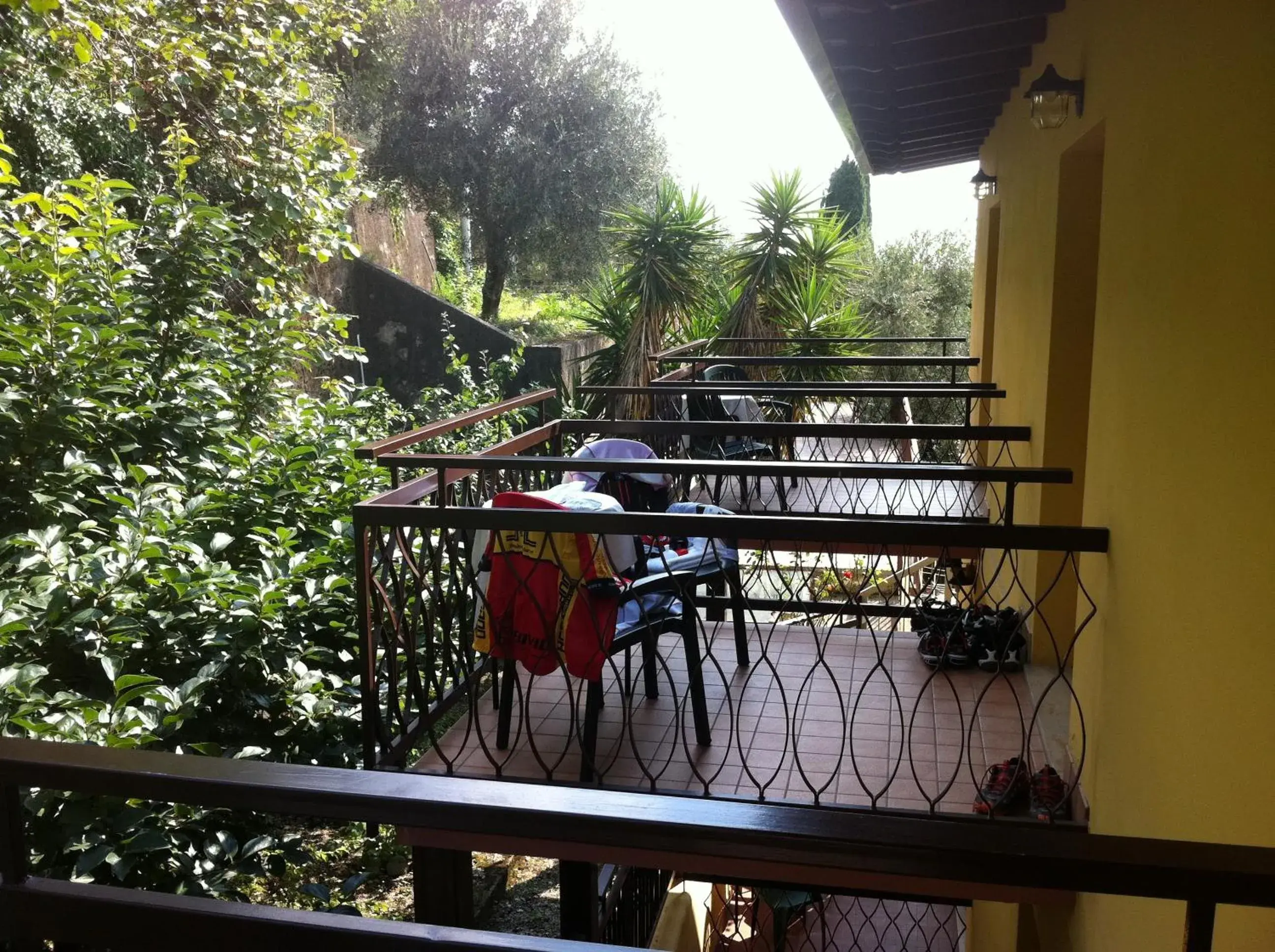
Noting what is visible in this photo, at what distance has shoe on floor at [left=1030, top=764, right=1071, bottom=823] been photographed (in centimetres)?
279

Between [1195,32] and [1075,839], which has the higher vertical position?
[1195,32]

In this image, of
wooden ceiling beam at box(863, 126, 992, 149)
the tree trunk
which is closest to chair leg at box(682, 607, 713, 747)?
wooden ceiling beam at box(863, 126, 992, 149)

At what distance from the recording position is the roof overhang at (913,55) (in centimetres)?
330

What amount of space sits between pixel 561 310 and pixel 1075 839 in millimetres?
15168

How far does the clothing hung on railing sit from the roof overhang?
5.40ft

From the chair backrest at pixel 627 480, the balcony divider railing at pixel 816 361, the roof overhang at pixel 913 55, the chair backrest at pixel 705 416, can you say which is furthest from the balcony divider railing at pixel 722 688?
the chair backrest at pixel 705 416

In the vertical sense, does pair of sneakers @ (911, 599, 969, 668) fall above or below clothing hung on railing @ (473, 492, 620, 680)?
below

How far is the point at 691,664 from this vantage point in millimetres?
3242

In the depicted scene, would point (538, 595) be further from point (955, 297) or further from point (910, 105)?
point (955, 297)

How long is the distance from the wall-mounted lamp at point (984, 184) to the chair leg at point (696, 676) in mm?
4963

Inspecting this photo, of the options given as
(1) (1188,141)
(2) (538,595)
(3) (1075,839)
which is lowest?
(2) (538,595)

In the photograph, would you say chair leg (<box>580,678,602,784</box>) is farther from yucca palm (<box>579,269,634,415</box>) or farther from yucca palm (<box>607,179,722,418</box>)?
yucca palm (<box>579,269,634,415</box>)

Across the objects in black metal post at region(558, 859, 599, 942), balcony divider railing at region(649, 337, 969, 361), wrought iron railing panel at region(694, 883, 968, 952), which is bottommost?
wrought iron railing panel at region(694, 883, 968, 952)

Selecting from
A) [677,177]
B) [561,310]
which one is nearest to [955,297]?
[677,177]
